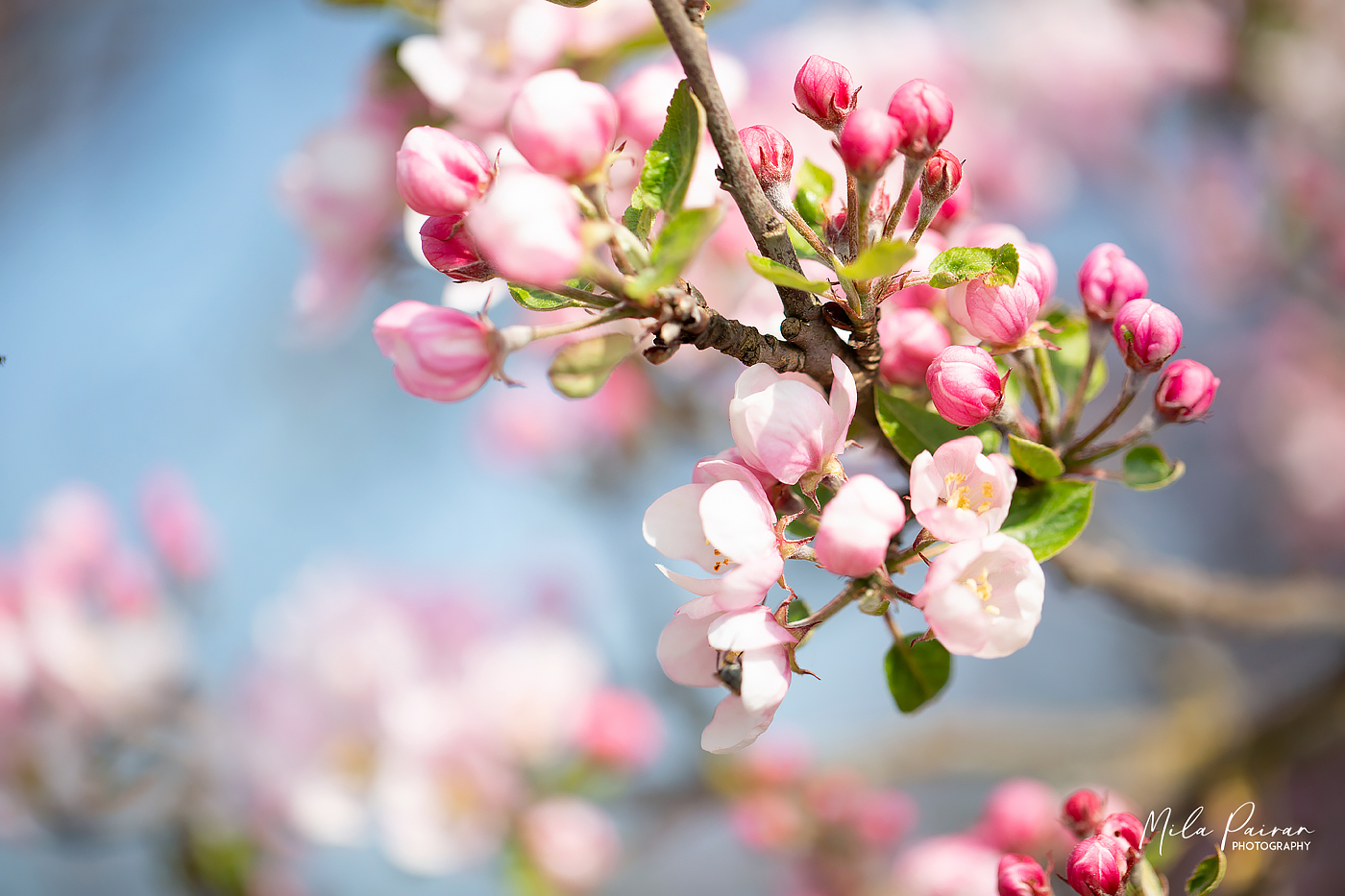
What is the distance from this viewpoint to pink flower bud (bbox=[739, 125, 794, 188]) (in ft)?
1.66

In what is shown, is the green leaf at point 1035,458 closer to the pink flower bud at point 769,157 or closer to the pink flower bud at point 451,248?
the pink flower bud at point 769,157

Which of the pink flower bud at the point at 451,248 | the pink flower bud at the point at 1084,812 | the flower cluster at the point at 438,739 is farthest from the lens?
the flower cluster at the point at 438,739

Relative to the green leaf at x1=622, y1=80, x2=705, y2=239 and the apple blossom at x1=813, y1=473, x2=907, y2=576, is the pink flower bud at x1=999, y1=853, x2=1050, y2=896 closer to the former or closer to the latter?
the apple blossom at x1=813, y1=473, x2=907, y2=576

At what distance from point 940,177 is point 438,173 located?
0.92ft

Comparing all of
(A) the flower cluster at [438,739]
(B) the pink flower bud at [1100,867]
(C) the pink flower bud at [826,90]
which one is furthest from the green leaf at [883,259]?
(A) the flower cluster at [438,739]

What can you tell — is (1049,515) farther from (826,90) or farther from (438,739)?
(438,739)

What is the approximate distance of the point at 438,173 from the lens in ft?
1.51

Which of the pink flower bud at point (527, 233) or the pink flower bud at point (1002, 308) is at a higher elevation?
the pink flower bud at point (527, 233)

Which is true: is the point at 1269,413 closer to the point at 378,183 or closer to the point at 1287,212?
the point at 1287,212

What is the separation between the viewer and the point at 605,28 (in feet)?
2.66

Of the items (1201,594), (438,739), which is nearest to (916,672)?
(1201,594)

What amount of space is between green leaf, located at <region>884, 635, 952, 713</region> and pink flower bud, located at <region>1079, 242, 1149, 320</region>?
0.83 ft

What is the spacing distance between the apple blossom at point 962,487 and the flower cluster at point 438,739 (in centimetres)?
111

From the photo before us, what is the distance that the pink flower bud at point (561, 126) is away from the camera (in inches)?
16.8
